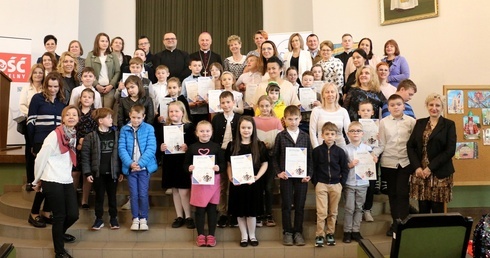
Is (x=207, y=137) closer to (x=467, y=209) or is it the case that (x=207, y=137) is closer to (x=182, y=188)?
(x=182, y=188)

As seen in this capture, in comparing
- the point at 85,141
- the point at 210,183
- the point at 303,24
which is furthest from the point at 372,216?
the point at 303,24

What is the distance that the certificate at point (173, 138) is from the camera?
16.0 feet

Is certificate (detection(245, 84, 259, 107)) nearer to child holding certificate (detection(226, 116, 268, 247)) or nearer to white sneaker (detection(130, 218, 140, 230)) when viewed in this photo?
child holding certificate (detection(226, 116, 268, 247))

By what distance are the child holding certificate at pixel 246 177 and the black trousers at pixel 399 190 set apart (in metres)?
1.37

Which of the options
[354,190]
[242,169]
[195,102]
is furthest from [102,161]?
[354,190]

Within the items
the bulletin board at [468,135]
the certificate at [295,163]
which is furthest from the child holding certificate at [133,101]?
the bulletin board at [468,135]

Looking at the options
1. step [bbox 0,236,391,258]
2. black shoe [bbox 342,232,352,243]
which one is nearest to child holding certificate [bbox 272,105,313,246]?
step [bbox 0,236,391,258]

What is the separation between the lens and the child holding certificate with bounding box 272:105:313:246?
183 inches

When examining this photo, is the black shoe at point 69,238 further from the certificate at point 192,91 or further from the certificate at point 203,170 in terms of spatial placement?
the certificate at point 192,91

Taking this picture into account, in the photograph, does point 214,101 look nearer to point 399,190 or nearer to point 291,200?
point 291,200

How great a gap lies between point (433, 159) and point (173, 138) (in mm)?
2686

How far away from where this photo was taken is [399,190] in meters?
4.72

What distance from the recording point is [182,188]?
16.0ft

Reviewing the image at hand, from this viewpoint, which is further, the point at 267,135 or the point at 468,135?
the point at 468,135
